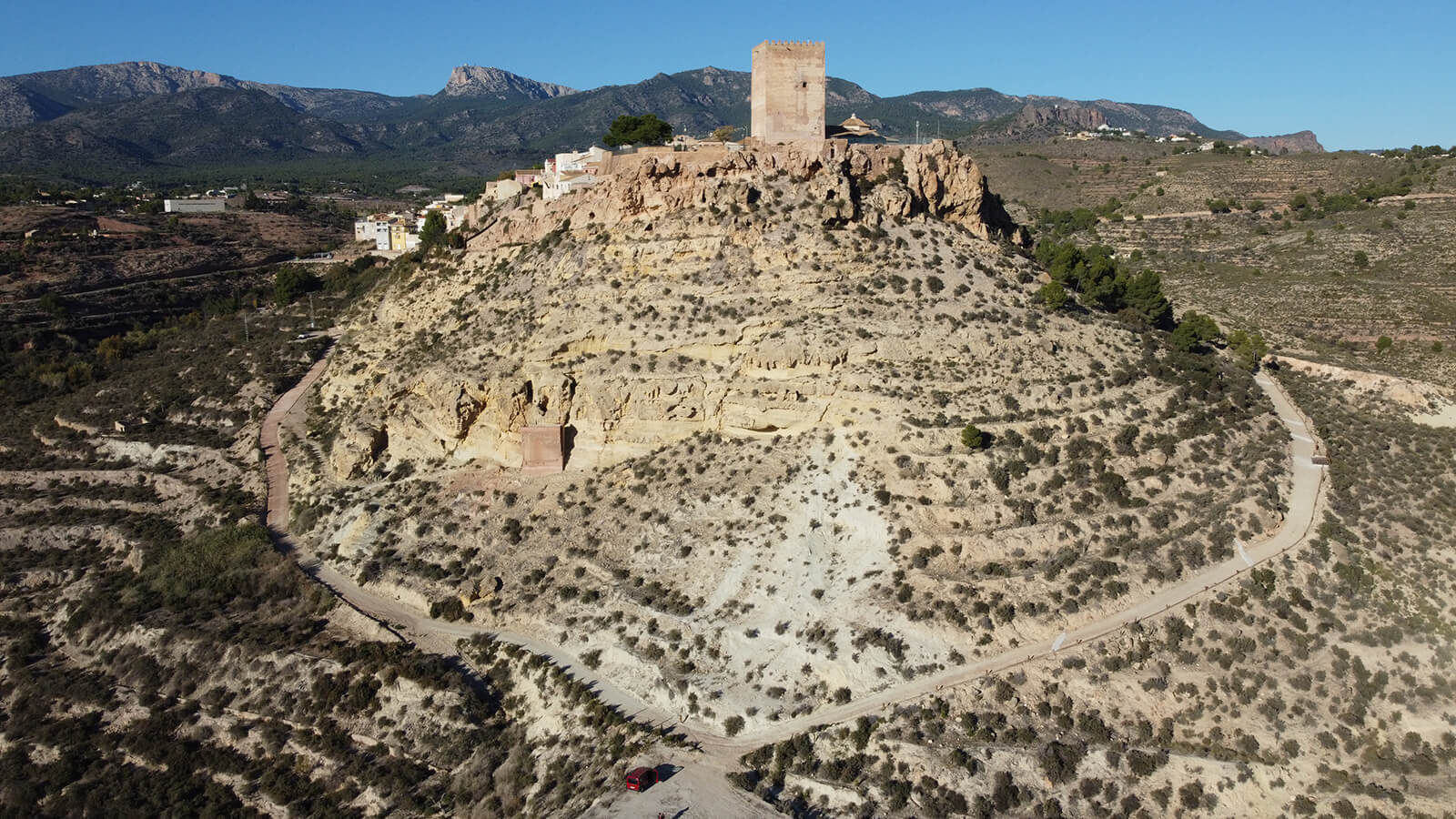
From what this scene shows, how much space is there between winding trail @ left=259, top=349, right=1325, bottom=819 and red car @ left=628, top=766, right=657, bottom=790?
0.19 metres

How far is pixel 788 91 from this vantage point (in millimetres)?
33469

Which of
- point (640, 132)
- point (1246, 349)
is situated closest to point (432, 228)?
point (640, 132)

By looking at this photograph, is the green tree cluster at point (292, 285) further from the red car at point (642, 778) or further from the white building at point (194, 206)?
the red car at point (642, 778)

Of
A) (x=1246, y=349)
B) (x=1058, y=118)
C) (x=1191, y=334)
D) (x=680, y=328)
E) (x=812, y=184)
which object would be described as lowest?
(x=1246, y=349)

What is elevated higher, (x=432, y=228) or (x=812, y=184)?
(x=812, y=184)

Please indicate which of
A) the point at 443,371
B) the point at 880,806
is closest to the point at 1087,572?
the point at 880,806

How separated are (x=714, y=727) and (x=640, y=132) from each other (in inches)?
1196

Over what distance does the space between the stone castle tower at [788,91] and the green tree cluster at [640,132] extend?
951 cm

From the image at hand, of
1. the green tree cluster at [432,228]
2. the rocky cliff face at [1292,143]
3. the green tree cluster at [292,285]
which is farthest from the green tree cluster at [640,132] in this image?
the rocky cliff face at [1292,143]

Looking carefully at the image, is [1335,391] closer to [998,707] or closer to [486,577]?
[998,707]

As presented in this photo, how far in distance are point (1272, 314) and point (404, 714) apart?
47.1 m

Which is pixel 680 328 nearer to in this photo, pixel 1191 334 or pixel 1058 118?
pixel 1191 334

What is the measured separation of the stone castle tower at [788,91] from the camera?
3262cm

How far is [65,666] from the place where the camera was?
92.2 feet
